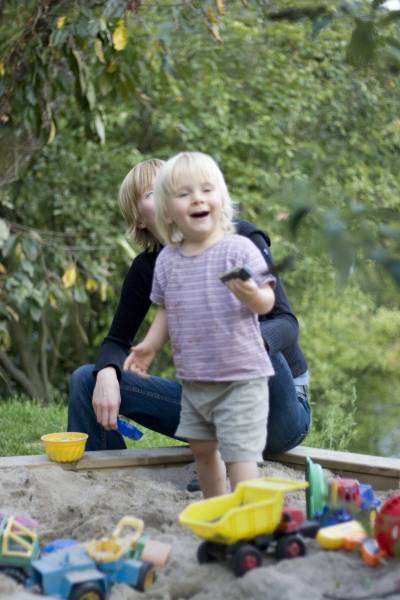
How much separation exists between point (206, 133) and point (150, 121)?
0.51 metres

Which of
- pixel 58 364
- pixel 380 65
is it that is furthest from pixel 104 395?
A: pixel 58 364

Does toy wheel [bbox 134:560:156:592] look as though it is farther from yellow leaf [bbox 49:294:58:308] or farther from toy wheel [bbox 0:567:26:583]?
yellow leaf [bbox 49:294:58:308]

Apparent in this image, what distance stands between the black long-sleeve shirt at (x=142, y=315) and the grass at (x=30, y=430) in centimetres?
80

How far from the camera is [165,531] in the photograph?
76.1 inches

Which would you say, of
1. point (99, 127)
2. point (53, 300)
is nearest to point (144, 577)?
point (99, 127)

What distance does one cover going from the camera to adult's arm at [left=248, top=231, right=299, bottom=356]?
2.29 meters

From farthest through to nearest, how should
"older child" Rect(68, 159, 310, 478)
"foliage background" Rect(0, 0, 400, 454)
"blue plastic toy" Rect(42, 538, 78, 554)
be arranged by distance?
"foliage background" Rect(0, 0, 400, 454)
"older child" Rect(68, 159, 310, 478)
"blue plastic toy" Rect(42, 538, 78, 554)

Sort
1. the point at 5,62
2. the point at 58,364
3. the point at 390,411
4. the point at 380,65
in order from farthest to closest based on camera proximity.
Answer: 1. the point at 390,411
2. the point at 58,364
3. the point at 5,62
4. the point at 380,65

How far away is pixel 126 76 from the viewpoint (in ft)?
13.6

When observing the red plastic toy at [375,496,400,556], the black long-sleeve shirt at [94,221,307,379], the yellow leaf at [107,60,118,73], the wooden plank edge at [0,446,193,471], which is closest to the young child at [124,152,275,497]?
the red plastic toy at [375,496,400,556]

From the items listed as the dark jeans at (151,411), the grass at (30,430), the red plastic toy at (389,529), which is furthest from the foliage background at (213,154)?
the red plastic toy at (389,529)

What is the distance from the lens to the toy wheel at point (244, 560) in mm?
1563

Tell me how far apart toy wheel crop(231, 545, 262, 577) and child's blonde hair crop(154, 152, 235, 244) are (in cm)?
71

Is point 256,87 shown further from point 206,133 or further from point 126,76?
point 126,76
